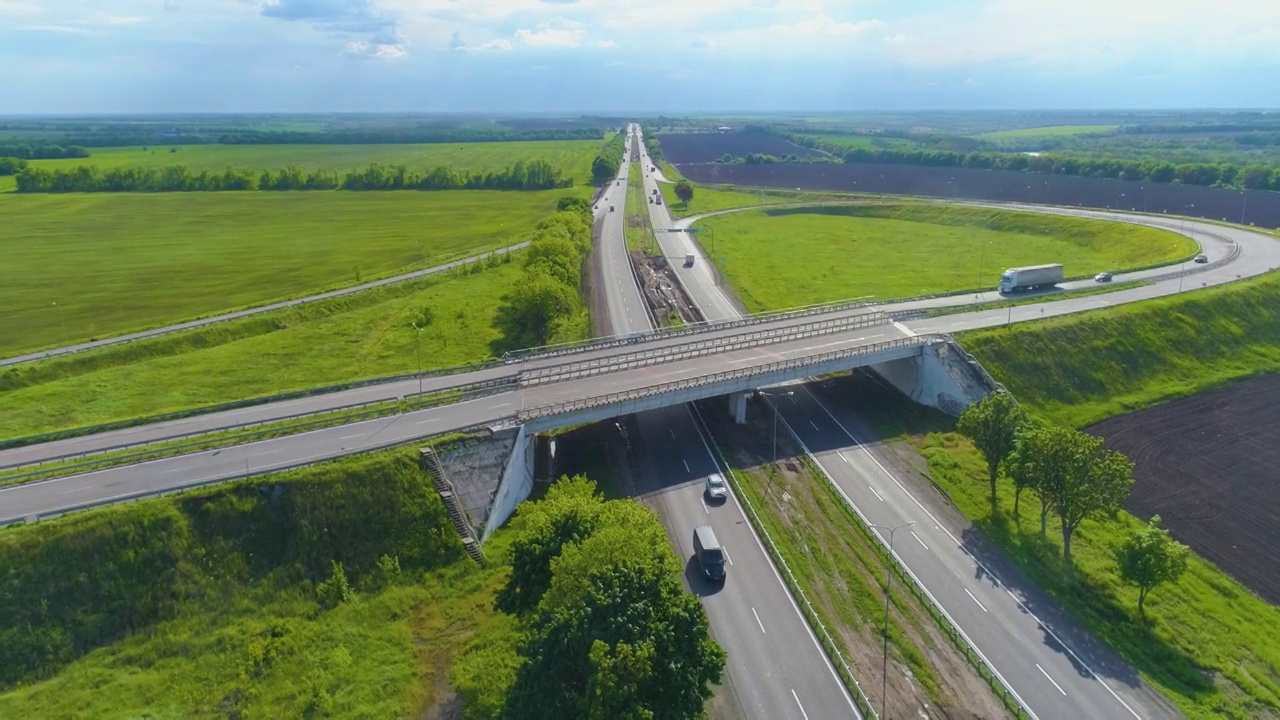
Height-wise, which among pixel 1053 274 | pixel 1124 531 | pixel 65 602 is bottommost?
pixel 1124 531

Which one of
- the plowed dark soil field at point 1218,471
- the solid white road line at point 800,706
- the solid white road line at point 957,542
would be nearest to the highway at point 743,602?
the solid white road line at point 800,706

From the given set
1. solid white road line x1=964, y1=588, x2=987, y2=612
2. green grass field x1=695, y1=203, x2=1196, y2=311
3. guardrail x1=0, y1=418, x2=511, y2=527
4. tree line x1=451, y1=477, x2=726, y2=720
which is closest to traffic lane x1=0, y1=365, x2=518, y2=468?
guardrail x1=0, y1=418, x2=511, y2=527

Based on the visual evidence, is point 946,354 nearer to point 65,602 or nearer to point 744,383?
point 744,383

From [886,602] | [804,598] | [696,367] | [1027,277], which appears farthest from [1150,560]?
[1027,277]

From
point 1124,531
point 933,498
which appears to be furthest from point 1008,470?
point 1124,531

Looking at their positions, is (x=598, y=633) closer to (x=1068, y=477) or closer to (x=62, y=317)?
(x=1068, y=477)

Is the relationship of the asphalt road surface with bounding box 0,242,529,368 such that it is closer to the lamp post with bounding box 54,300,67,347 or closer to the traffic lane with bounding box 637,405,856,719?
the lamp post with bounding box 54,300,67,347
